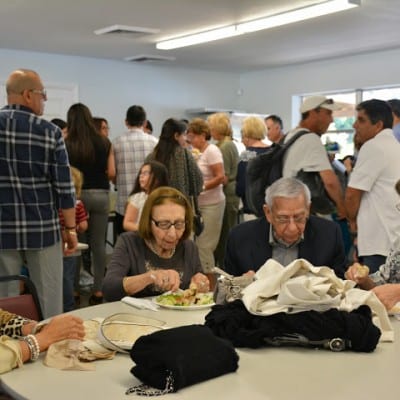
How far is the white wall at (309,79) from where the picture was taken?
8195 mm

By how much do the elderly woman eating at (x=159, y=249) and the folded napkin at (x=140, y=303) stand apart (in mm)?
128

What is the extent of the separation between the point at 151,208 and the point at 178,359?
1265 mm

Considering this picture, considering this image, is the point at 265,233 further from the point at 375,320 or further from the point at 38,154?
the point at 38,154

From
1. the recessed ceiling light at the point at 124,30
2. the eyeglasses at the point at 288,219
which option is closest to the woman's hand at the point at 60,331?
the eyeglasses at the point at 288,219

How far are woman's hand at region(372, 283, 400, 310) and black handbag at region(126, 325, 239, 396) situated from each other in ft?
2.54

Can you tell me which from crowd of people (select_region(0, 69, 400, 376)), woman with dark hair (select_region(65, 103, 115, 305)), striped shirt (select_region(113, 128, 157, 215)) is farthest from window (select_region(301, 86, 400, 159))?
woman with dark hair (select_region(65, 103, 115, 305))

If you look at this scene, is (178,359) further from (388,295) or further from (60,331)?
(388,295)

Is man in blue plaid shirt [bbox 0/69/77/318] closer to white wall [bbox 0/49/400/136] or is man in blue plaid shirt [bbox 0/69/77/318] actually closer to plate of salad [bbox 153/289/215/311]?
plate of salad [bbox 153/289/215/311]

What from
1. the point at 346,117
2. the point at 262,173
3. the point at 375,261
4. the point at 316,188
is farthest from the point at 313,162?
the point at 346,117

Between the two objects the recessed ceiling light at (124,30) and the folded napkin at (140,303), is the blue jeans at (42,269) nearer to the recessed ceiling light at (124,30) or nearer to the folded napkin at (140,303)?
the folded napkin at (140,303)

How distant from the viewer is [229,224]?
615cm

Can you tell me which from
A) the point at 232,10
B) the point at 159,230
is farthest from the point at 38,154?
the point at 232,10

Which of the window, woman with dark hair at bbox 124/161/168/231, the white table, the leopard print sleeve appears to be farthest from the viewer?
the window

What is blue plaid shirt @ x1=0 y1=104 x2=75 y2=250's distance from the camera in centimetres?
319
